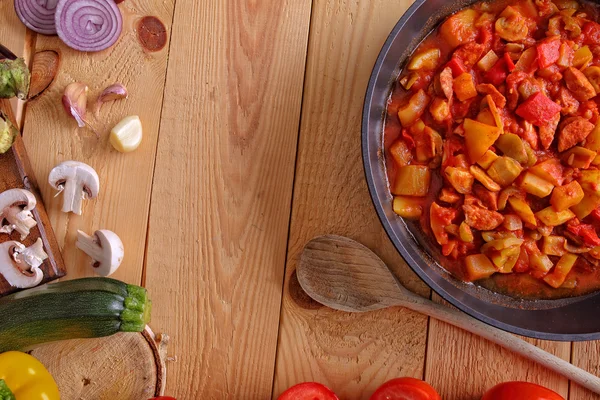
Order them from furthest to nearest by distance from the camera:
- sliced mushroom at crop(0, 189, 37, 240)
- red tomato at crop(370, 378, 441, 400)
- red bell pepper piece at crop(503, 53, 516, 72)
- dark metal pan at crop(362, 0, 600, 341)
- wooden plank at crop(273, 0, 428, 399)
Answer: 1. wooden plank at crop(273, 0, 428, 399)
2. sliced mushroom at crop(0, 189, 37, 240)
3. red tomato at crop(370, 378, 441, 400)
4. red bell pepper piece at crop(503, 53, 516, 72)
5. dark metal pan at crop(362, 0, 600, 341)

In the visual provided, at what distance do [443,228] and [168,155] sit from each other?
1142 mm

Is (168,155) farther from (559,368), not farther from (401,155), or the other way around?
(559,368)

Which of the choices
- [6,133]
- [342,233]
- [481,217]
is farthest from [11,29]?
[481,217]

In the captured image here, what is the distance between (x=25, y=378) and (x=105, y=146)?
0.94 metres

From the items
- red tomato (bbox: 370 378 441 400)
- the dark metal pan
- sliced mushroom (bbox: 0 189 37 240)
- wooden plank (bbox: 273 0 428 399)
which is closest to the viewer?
the dark metal pan

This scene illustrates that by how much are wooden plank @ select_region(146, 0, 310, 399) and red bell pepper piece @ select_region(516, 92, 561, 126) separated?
884 mm

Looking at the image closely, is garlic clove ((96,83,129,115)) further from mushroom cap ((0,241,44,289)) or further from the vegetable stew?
the vegetable stew

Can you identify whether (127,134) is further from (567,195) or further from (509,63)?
(567,195)

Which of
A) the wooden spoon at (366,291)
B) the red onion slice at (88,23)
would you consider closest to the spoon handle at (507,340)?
the wooden spoon at (366,291)

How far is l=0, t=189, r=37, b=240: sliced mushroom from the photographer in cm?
249

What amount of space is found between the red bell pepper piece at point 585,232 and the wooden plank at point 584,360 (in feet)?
1.77

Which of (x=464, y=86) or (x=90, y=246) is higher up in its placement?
(x=464, y=86)

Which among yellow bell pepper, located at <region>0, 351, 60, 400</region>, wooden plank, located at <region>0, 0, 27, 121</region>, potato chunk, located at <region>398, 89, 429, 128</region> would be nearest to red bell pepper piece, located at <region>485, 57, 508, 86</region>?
potato chunk, located at <region>398, 89, 429, 128</region>

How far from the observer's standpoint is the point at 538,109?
88.0 inches
